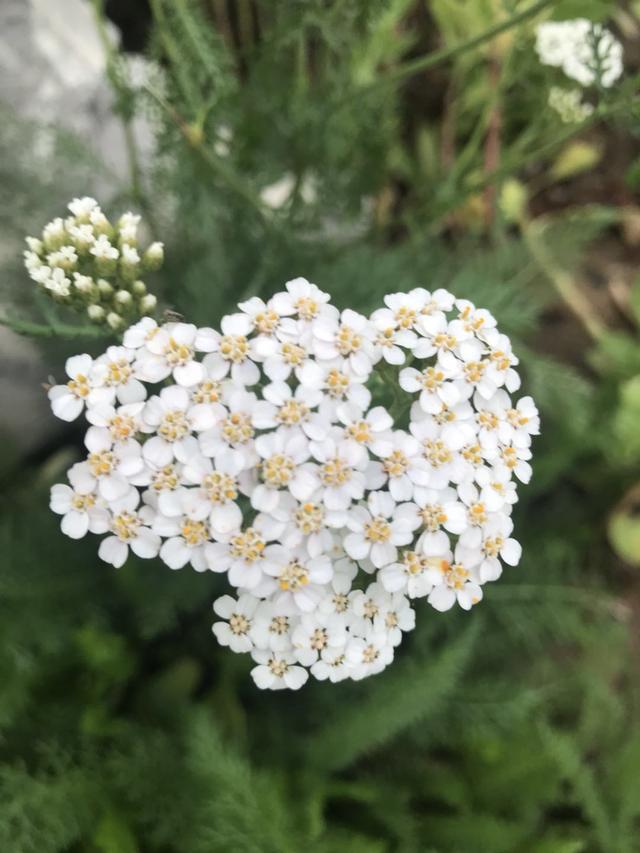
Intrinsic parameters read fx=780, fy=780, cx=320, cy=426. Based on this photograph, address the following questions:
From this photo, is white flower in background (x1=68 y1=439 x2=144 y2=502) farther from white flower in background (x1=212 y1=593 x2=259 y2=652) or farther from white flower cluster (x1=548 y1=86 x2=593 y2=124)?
white flower cluster (x1=548 y1=86 x2=593 y2=124)

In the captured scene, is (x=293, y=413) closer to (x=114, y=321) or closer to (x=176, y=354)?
(x=176, y=354)

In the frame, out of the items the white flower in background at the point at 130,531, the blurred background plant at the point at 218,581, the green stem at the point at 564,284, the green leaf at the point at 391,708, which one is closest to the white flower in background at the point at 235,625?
the white flower in background at the point at 130,531

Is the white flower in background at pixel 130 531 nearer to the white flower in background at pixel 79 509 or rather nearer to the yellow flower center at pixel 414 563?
the white flower in background at pixel 79 509

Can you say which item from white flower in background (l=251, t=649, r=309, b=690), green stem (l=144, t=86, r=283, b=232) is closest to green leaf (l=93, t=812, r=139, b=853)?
white flower in background (l=251, t=649, r=309, b=690)

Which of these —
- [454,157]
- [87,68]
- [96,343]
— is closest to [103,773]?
[96,343]

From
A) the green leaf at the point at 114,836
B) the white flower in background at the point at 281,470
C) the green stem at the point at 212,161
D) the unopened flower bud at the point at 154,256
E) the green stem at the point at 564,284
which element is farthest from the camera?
the green stem at the point at 564,284

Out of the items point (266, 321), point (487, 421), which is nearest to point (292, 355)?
point (266, 321)

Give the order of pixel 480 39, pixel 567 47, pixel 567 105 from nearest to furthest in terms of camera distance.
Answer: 1. pixel 480 39
2. pixel 567 47
3. pixel 567 105

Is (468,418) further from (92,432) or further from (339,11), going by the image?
(339,11)
